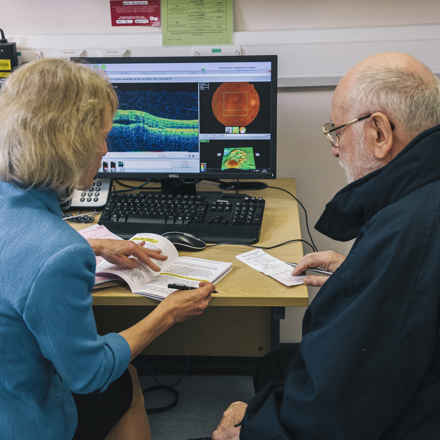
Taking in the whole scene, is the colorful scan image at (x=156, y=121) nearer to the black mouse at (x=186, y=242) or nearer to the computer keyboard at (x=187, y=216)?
the computer keyboard at (x=187, y=216)

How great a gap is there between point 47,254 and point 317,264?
0.70 m

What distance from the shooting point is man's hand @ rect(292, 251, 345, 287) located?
3.92ft

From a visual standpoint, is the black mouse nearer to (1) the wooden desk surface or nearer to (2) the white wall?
(1) the wooden desk surface

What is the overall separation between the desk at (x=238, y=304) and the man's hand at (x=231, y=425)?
0.79ft

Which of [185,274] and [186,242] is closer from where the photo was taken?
[185,274]

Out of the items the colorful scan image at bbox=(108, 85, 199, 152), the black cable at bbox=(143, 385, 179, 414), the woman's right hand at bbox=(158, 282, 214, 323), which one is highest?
the colorful scan image at bbox=(108, 85, 199, 152)

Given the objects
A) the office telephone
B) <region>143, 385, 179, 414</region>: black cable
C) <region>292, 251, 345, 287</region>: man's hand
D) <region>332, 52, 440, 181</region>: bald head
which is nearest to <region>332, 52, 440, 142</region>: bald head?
<region>332, 52, 440, 181</region>: bald head

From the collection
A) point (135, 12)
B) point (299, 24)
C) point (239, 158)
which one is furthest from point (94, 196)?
point (299, 24)

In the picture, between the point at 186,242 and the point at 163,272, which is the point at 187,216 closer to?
the point at 186,242

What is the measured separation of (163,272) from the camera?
1.25 meters

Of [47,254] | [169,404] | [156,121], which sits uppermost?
[156,121]

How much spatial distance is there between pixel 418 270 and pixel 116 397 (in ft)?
2.68

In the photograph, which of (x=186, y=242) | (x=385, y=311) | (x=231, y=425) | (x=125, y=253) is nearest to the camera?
(x=385, y=311)

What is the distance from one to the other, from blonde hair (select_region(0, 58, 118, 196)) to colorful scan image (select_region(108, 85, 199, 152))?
0.67m
